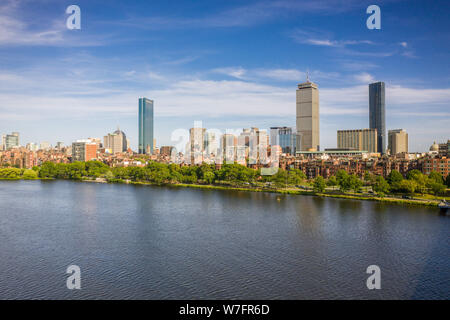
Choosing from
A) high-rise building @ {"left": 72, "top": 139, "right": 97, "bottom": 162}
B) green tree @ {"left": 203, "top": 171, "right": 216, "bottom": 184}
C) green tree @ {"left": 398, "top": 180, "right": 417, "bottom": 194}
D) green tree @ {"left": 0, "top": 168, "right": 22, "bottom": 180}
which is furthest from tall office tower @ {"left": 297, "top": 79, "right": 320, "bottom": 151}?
green tree @ {"left": 398, "top": 180, "right": 417, "bottom": 194}

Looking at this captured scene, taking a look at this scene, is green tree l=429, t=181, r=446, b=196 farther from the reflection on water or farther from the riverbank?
the reflection on water

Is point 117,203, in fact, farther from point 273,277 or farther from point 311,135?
point 311,135

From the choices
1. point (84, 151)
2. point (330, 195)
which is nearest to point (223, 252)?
point (330, 195)

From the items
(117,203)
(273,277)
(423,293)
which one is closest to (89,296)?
(273,277)

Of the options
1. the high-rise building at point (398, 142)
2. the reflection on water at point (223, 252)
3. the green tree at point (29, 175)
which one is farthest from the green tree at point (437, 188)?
the high-rise building at point (398, 142)

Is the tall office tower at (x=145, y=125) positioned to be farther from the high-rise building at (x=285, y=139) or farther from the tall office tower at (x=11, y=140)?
the high-rise building at (x=285, y=139)
